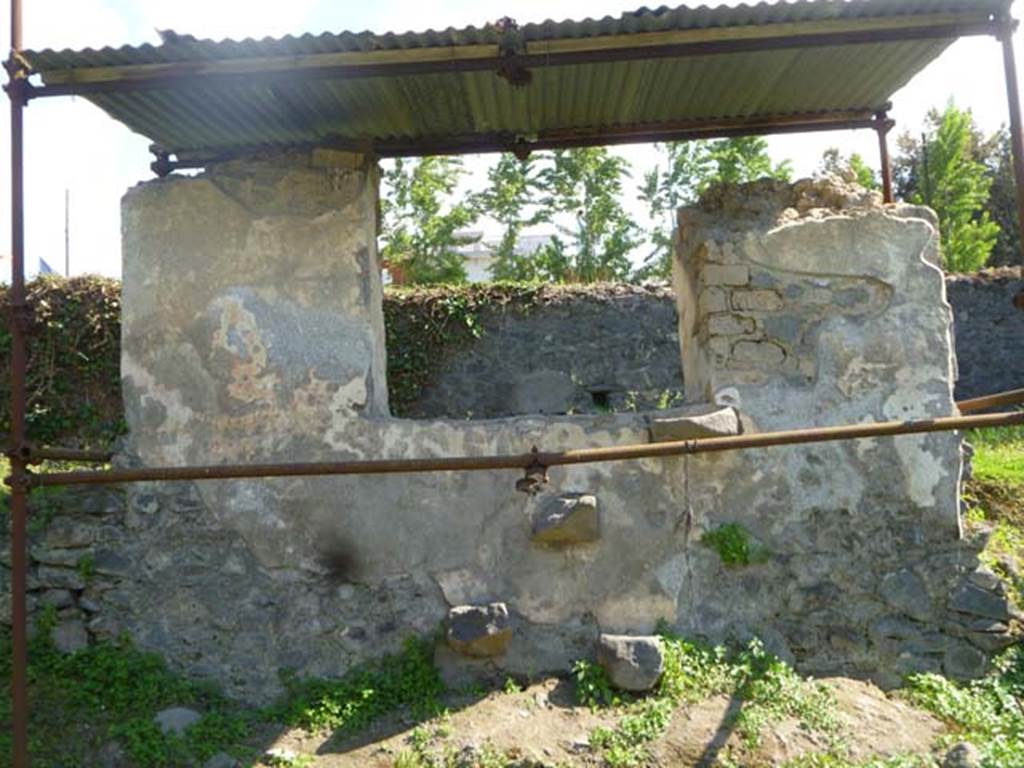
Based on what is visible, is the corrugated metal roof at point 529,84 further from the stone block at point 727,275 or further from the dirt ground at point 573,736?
the dirt ground at point 573,736

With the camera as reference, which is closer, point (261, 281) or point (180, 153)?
point (261, 281)

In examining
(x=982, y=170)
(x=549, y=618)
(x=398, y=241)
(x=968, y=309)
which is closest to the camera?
(x=549, y=618)

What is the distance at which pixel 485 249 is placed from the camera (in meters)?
Answer: 22.5

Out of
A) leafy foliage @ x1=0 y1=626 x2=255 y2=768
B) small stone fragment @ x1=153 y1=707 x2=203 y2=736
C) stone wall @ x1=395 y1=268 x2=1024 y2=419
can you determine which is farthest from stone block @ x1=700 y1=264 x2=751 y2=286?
stone wall @ x1=395 y1=268 x2=1024 y2=419

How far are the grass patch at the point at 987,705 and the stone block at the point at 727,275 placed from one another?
2041 mm

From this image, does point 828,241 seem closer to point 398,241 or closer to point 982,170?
point 398,241

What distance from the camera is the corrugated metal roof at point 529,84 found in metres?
4.04

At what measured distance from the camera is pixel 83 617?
15.5 feet

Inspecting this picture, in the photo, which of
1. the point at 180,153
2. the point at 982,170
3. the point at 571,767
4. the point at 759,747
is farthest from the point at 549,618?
the point at 982,170

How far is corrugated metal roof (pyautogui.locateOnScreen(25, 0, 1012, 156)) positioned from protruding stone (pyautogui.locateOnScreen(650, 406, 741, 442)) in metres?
1.61

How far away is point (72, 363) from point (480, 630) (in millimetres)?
5778

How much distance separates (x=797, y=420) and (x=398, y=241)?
10.7 metres

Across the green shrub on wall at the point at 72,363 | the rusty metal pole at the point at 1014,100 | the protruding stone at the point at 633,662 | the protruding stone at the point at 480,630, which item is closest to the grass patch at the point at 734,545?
the protruding stone at the point at 633,662

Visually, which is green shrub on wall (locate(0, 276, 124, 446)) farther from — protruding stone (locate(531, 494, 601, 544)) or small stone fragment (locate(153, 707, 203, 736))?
protruding stone (locate(531, 494, 601, 544))
